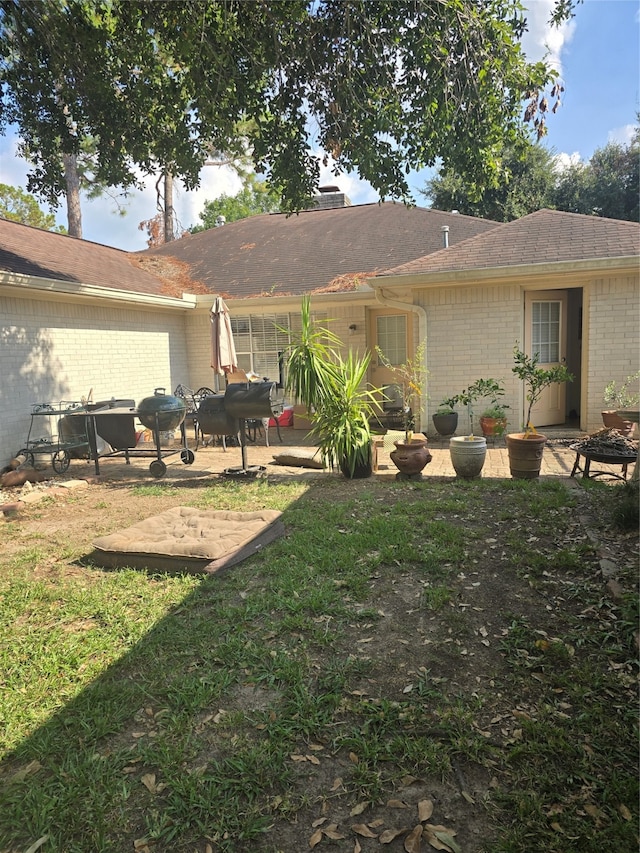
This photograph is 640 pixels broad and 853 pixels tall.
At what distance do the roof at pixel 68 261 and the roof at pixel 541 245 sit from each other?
233 inches

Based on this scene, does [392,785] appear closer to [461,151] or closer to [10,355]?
[461,151]

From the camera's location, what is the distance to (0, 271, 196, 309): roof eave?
319 inches

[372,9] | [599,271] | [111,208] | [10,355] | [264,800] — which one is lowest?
[264,800]

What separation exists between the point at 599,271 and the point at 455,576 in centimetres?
681

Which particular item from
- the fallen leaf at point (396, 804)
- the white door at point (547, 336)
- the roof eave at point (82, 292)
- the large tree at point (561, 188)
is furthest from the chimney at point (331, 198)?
the fallen leaf at point (396, 804)

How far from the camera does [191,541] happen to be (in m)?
4.49

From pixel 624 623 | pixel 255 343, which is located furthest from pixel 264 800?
pixel 255 343

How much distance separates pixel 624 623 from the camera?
10.1ft

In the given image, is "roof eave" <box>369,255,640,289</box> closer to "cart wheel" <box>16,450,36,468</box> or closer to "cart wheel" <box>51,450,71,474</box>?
"cart wheel" <box>51,450,71,474</box>

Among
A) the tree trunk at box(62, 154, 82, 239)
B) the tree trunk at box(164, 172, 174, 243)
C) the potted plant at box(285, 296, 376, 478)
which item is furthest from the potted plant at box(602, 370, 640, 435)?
the tree trunk at box(164, 172, 174, 243)

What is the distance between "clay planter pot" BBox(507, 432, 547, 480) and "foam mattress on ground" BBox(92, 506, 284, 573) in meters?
3.23

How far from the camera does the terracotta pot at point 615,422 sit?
8.37 m

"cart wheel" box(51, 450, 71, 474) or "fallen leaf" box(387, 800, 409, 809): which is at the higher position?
"cart wheel" box(51, 450, 71, 474)

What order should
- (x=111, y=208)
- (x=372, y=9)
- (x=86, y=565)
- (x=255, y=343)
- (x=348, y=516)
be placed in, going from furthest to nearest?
(x=111, y=208)
(x=255, y=343)
(x=372, y=9)
(x=348, y=516)
(x=86, y=565)
